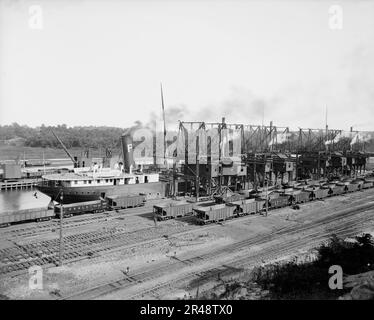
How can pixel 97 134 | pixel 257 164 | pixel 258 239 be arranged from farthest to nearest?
1. pixel 97 134
2. pixel 257 164
3. pixel 258 239

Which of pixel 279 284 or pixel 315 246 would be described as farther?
pixel 315 246

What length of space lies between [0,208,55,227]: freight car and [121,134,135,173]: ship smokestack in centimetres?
1803

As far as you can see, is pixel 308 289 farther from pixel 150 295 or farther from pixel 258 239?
pixel 258 239

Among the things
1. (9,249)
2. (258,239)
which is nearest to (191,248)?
(258,239)

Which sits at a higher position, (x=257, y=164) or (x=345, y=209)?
(x=257, y=164)

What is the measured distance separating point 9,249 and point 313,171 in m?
66.9

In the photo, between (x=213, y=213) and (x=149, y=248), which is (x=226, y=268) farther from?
(x=213, y=213)

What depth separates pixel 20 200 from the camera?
2447 inches

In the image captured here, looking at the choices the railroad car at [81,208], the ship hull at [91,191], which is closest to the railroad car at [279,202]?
the ship hull at [91,191]

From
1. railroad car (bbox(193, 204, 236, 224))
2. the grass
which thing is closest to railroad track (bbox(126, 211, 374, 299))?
the grass

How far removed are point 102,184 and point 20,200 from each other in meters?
22.8

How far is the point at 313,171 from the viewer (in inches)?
3083

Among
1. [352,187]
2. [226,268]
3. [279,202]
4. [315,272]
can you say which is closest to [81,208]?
[226,268]

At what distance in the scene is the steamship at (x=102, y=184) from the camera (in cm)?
4728
